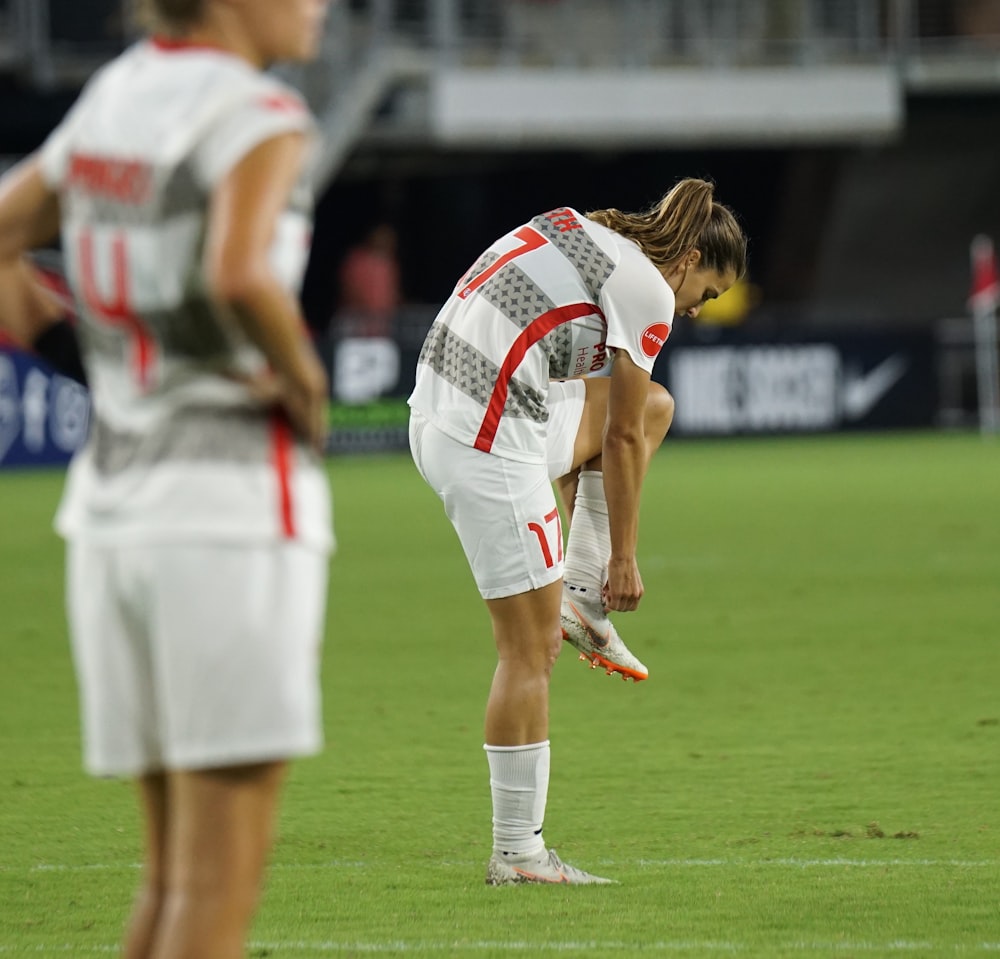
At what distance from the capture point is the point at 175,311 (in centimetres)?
264

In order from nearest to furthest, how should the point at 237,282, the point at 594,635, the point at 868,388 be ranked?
the point at 237,282, the point at 594,635, the point at 868,388

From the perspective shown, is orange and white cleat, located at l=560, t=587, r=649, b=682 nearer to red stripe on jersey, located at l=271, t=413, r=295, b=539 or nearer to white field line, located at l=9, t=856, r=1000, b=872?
white field line, located at l=9, t=856, r=1000, b=872

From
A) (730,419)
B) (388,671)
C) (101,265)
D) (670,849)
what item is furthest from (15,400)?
(101,265)

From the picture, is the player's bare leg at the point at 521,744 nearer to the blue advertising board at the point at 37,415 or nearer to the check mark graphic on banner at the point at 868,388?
the blue advertising board at the point at 37,415

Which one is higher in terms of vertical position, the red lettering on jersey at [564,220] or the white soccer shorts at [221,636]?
the red lettering on jersey at [564,220]

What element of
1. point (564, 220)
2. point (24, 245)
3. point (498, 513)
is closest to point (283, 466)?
point (24, 245)

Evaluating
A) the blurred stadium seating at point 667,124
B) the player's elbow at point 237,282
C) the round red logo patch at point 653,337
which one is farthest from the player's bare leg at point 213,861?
the blurred stadium seating at point 667,124

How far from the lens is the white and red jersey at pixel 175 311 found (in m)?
2.62

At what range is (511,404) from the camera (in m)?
4.98

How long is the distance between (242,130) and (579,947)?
7.63 feet

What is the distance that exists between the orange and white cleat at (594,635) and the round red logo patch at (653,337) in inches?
31.0

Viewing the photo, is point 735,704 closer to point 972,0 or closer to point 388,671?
point 388,671

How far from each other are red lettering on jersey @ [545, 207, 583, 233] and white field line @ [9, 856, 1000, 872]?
5.43 feet

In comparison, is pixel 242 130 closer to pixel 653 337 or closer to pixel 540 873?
pixel 653 337
